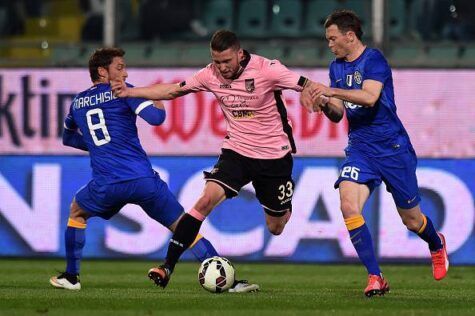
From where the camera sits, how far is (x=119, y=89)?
384 inches

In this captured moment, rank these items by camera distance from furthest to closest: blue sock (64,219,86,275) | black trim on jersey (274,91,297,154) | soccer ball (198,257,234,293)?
blue sock (64,219,86,275) < black trim on jersey (274,91,297,154) < soccer ball (198,257,234,293)

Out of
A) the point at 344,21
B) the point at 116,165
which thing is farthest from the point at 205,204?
the point at 344,21

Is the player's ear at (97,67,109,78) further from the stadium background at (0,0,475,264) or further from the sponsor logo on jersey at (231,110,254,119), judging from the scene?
the stadium background at (0,0,475,264)

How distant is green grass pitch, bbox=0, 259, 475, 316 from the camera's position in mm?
8461

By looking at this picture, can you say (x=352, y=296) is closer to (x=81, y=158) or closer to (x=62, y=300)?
(x=62, y=300)

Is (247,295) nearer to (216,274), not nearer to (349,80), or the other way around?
(216,274)

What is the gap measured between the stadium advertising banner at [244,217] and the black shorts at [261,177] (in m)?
4.89

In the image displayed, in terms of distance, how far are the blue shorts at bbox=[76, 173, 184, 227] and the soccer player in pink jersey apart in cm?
41

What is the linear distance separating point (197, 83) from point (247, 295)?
1.80 meters

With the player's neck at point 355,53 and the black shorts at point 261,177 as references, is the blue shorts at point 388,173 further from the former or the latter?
the player's neck at point 355,53

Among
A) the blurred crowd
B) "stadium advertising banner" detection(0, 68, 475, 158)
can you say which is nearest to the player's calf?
"stadium advertising banner" detection(0, 68, 475, 158)

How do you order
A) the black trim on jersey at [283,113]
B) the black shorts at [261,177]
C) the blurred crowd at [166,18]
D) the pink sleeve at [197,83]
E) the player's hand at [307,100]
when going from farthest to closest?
1. the blurred crowd at [166,18]
2. the black trim on jersey at [283,113]
3. the pink sleeve at [197,83]
4. the black shorts at [261,177]
5. the player's hand at [307,100]

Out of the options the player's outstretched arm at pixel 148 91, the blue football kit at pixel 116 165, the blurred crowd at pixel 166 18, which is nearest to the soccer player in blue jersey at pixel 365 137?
the player's outstretched arm at pixel 148 91

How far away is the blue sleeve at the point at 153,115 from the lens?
978 cm
